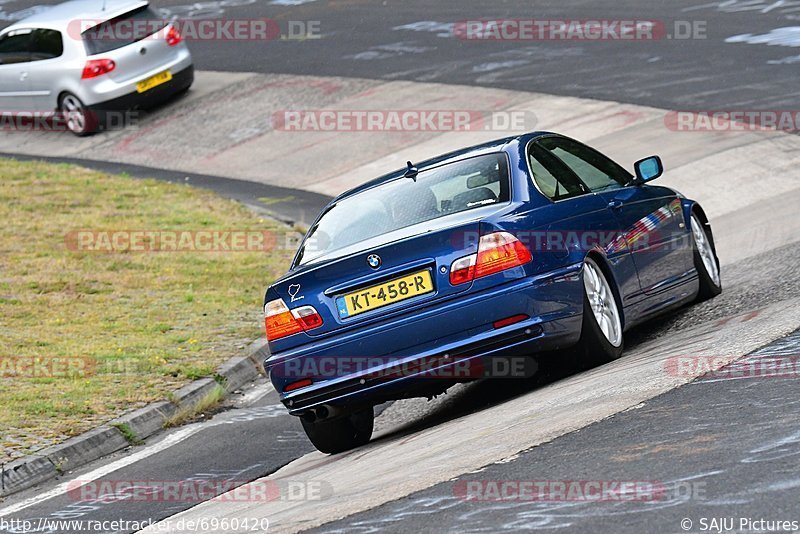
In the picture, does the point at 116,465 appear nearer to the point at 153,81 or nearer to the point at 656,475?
the point at 656,475

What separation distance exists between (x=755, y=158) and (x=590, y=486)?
10.2 meters

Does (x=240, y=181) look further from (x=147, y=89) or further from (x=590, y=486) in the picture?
(x=590, y=486)

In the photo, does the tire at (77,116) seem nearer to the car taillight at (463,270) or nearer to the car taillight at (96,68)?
the car taillight at (96,68)

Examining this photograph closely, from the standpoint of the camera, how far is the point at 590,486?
5.09 meters

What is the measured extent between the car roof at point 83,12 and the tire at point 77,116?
1.14 metres

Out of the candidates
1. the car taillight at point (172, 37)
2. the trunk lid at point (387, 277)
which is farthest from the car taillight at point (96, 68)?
the trunk lid at point (387, 277)

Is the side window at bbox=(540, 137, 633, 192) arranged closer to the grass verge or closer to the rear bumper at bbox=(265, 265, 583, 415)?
the rear bumper at bbox=(265, 265, 583, 415)

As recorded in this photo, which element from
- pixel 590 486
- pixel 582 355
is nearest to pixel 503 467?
pixel 590 486

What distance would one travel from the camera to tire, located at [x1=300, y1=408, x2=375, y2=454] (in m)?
7.56

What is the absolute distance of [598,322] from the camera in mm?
7418

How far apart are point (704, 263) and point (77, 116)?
46.8 feet

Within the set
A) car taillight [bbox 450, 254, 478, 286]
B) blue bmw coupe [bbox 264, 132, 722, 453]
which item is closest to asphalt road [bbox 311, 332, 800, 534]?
blue bmw coupe [bbox 264, 132, 722, 453]

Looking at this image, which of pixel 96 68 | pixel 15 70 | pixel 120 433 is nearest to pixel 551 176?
pixel 120 433

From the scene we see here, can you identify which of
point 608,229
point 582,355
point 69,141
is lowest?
point 69,141
